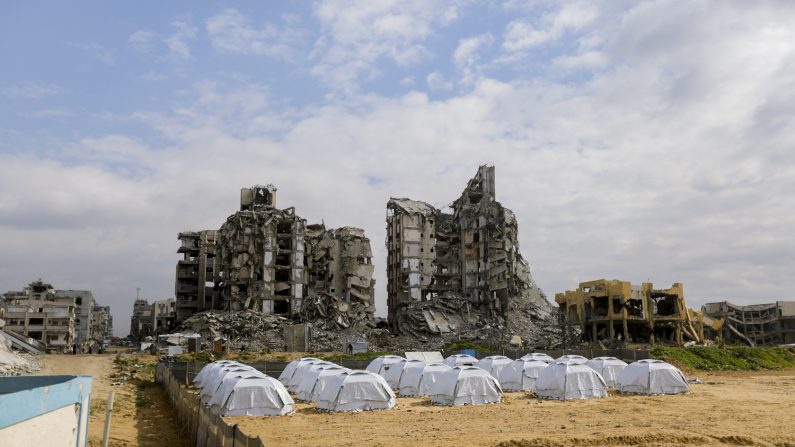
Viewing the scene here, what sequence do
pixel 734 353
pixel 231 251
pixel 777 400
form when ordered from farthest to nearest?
1. pixel 231 251
2. pixel 734 353
3. pixel 777 400

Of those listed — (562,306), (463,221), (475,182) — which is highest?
(475,182)

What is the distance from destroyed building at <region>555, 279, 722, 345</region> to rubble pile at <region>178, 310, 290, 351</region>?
1395 inches

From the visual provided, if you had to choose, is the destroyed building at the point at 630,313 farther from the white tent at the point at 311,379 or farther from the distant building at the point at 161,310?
the distant building at the point at 161,310

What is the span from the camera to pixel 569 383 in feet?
115

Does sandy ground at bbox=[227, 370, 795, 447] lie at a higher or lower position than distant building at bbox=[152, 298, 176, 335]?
lower

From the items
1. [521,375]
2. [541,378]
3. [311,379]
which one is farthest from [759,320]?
[311,379]

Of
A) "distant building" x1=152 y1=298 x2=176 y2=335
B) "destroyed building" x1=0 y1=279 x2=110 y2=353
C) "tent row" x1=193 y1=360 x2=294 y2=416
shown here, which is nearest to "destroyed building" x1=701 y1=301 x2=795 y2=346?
"tent row" x1=193 y1=360 x2=294 y2=416

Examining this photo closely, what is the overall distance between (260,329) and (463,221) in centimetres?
4036

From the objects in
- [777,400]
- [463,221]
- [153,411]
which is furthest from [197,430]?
[463,221]

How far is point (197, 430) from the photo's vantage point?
20.0 m

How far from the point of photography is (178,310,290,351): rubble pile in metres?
74.4

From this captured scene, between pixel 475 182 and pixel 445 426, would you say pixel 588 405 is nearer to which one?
pixel 445 426

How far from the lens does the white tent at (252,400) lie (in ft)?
92.2

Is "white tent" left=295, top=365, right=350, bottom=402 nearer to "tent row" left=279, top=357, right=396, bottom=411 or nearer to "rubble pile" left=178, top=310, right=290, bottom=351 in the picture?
"tent row" left=279, top=357, right=396, bottom=411
